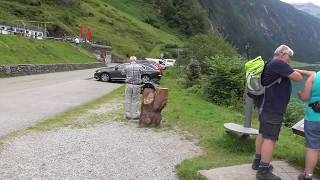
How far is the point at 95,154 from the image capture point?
9414 millimetres

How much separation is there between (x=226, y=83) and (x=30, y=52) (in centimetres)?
2638

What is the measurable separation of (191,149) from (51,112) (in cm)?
666

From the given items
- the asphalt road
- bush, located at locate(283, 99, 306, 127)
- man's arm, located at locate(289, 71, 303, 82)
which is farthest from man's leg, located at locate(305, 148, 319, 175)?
bush, located at locate(283, 99, 306, 127)

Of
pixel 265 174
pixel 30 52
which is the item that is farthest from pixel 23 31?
pixel 265 174

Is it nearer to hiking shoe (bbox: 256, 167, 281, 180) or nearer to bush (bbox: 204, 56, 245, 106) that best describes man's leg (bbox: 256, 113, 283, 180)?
hiking shoe (bbox: 256, 167, 281, 180)

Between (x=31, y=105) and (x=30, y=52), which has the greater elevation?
(x=30, y=52)

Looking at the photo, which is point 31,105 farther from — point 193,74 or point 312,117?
point 193,74

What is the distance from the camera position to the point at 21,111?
1545 centimetres

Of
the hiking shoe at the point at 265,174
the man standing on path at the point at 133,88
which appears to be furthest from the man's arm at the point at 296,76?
the man standing on path at the point at 133,88

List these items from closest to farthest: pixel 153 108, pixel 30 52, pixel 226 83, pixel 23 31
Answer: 1. pixel 153 108
2. pixel 226 83
3. pixel 30 52
4. pixel 23 31

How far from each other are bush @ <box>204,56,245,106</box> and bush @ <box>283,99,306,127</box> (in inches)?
87.9

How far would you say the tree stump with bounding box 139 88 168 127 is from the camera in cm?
1327

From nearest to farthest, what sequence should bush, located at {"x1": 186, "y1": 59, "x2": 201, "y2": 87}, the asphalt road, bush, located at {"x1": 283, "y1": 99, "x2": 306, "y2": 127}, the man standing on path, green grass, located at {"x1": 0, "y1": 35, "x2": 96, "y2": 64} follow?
1. the asphalt road
2. the man standing on path
3. bush, located at {"x1": 283, "y1": 99, "x2": 306, "y2": 127}
4. bush, located at {"x1": 186, "y1": 59, "x2": 201, "y2": 87}
5. green grass, located at {"x1": 0, "y1": 35, "x2": 96, "y2": 64}

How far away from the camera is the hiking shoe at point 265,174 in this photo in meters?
7.41
